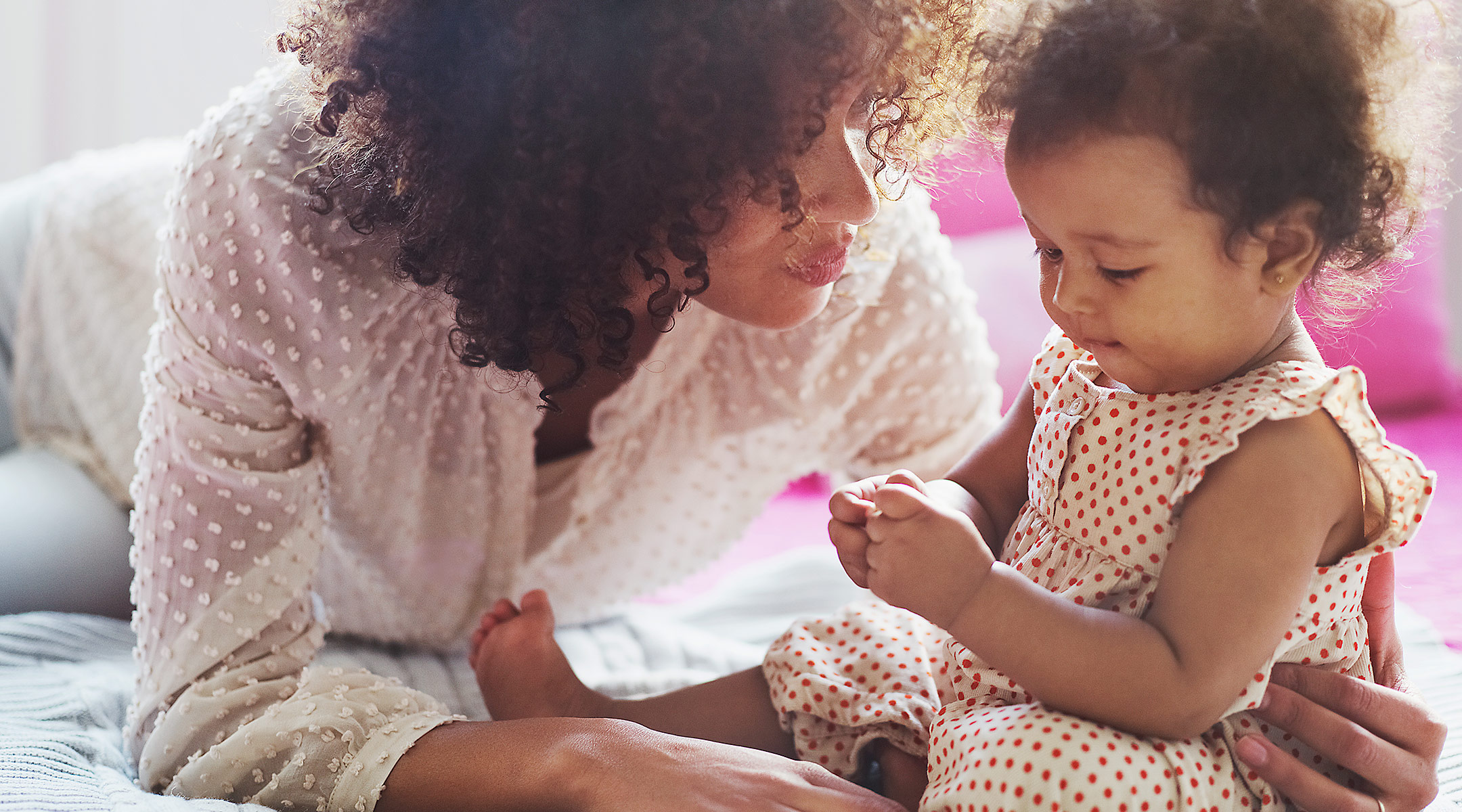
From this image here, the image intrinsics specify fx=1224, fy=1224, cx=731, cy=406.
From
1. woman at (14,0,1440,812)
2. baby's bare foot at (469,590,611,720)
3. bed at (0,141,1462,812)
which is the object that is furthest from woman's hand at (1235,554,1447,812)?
baby's bare foot at (469,590,611,720)

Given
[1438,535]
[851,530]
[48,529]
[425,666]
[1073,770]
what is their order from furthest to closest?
1. [1438,535]
2. [48,529]
3. [425,666]
4. [851,530]
5. [1073,770]

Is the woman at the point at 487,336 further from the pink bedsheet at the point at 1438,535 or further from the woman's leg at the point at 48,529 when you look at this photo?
the pink bedsheet at the point at 1438,535

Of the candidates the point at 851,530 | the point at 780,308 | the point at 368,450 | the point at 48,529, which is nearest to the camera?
the point at 851,530

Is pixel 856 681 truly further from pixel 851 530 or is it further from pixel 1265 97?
pixel 1265 97

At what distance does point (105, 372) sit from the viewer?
1.50 metres

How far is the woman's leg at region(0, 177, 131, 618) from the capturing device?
4.36ft

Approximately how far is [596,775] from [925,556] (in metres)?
0.26

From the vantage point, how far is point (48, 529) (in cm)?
137

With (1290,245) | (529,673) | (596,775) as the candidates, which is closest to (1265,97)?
(1290,245)

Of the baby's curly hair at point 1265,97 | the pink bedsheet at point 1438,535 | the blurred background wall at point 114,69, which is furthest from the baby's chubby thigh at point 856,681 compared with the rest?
the blurred background wall at point 114,69

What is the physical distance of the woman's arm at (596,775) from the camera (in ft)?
2.52

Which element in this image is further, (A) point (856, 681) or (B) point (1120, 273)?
(A) point (856, 681)

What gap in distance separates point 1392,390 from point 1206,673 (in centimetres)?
156

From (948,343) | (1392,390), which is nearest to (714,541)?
(948,343)
